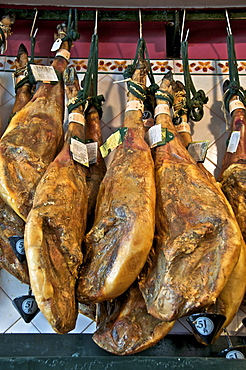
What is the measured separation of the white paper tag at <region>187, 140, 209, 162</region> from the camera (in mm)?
1895

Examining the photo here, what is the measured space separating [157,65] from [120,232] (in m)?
1.69

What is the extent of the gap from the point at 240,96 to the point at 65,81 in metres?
1.06

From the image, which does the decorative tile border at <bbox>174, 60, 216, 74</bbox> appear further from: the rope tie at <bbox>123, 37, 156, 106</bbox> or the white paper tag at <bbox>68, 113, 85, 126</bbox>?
the white paper tag at <bbox>68, 113, 85, 126</bbox>

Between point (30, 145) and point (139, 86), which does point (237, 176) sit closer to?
point (139, 86)

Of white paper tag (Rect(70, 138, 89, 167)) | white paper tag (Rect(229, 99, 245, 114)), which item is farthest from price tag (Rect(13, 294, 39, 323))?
white paper tag (Rect(229, 99, 245, 114))

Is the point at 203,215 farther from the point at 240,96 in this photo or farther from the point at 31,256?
the point at 240,96

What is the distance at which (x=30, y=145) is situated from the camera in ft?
5.58

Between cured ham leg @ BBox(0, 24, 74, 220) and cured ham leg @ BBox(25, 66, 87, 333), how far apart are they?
117mm

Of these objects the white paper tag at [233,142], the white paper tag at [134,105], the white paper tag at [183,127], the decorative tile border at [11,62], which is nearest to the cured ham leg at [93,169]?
the white paper tag at [134,105]

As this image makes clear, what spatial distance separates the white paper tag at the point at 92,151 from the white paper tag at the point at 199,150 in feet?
1.69

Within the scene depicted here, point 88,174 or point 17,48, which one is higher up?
point 17,48

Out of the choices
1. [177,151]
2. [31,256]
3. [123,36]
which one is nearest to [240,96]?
[177,151]

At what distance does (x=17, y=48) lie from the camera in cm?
269

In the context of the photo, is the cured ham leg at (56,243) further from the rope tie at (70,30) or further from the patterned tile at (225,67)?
the patterned tile at (225,67)
